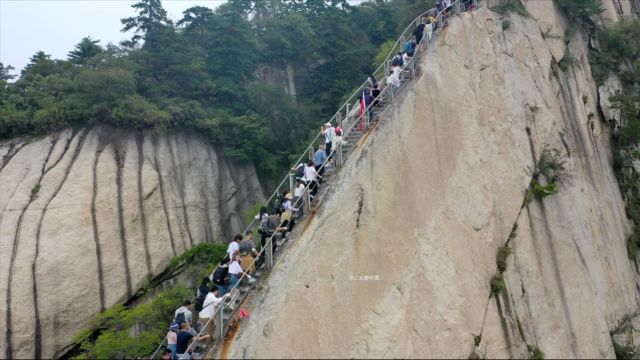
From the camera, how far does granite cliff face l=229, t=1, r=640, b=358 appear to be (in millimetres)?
9422

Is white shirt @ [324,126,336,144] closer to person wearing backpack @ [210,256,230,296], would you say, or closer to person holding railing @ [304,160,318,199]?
person holding railing @ [304,160,318,199]

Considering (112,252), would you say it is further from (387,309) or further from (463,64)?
(463,64)

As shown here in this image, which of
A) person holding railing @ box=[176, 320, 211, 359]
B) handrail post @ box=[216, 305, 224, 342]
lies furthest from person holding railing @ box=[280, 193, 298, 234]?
person holding railing @ box=[176, 320, 211, 359]

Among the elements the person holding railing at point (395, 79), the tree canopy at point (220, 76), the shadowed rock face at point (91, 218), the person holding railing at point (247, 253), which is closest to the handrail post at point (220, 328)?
the person holding railing at point (247, 253)

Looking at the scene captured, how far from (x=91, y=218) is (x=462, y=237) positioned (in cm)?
1408

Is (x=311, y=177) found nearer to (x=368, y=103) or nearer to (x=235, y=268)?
(x=235, y=268)

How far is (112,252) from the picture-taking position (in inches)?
719

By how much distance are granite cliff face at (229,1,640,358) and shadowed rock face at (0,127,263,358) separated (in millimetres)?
10156

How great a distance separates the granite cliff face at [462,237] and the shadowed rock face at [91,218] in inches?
400

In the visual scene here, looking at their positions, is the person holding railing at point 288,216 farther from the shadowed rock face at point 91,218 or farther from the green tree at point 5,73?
the green tree at point 5,73

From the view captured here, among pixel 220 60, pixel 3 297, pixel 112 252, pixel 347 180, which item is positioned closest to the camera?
pixel 347 180

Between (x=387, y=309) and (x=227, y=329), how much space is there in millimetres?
3364

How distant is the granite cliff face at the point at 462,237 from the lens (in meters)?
9.42

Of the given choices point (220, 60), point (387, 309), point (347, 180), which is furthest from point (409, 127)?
point (220, 60)
